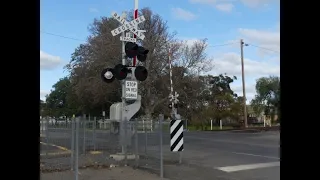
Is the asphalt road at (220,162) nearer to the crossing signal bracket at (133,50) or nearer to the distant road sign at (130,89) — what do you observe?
the distant road sign at (130,89)

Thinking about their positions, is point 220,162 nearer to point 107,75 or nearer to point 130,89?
point 130,89

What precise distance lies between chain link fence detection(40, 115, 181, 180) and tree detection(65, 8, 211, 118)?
106 ft

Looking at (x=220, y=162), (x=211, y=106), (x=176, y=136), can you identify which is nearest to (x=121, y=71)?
(x=176, y=136)

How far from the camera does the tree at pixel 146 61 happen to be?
5012cm

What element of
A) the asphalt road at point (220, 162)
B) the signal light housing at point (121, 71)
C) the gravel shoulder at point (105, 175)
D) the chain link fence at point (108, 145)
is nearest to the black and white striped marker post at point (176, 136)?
the chain link fence at point (108, 145)

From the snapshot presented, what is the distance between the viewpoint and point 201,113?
57.8 m

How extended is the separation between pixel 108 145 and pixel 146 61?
34.5 meters

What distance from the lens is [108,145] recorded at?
53.6 ft

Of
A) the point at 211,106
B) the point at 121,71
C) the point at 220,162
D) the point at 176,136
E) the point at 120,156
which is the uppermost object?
the point at 121,71
